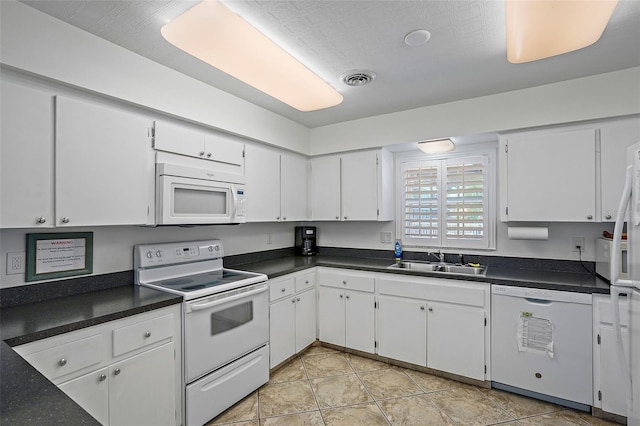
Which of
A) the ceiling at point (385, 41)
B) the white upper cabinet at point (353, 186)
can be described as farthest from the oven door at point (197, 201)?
the white upper cabinet at point (353, 186)

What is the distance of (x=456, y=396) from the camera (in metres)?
2.39

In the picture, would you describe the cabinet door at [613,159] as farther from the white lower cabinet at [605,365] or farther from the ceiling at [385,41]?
the white lower cabinet at [605,365]

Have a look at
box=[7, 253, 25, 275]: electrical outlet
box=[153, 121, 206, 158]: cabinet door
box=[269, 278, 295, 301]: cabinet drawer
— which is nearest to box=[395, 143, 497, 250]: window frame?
box=[269, 278, 295, 301]: cabinet drawer

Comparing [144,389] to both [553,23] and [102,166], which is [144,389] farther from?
[553,23]

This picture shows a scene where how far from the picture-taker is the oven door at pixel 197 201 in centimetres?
213

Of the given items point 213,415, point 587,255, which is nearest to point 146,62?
point 213,415

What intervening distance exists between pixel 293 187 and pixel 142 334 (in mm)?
2112

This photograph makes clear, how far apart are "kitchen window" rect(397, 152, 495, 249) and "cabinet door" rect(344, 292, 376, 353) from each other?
0.90 metres

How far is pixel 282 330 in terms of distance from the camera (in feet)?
9.16

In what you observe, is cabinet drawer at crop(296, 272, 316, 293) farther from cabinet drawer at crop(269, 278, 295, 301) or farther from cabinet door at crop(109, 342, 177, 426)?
cabinet door at crop(109, 342, 177, 426)

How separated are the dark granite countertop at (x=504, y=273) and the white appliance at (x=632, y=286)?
0.72m

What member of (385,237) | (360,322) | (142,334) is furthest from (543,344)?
(142,334)

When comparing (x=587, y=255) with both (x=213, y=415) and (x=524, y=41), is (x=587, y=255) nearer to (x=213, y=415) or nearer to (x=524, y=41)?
(x=524, y=41)

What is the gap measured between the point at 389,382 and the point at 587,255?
6.45 feet
